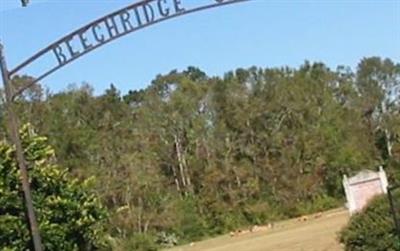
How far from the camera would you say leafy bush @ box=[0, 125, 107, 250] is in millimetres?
20781

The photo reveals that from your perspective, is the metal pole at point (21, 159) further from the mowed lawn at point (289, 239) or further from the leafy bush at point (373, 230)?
the mowed lawn at point (289, 239)

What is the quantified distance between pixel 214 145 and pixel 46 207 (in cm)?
3654

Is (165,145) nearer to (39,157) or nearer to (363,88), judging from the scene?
(363,88)

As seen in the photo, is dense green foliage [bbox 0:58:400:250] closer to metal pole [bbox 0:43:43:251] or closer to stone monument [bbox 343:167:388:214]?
stone monument [bbox 343:167:388:214]

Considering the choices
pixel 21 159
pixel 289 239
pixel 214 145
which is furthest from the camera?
pixel 214 145

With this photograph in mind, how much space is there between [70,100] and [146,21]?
159ft

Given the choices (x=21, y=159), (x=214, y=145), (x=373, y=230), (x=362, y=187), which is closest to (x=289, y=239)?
(x=362, y=187)

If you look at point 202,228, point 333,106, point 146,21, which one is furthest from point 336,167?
point 146,21

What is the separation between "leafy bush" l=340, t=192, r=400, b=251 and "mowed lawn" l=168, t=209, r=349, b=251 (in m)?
8.45

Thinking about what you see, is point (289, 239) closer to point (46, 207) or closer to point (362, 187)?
point (362, 187)

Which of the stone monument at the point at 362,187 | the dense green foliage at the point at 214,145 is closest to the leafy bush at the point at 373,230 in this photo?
the stone monument at the point at 362,187

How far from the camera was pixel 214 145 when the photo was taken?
58000mm

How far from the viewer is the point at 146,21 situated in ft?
33.1

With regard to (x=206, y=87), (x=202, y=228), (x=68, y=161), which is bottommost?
(x=202, y=228)
